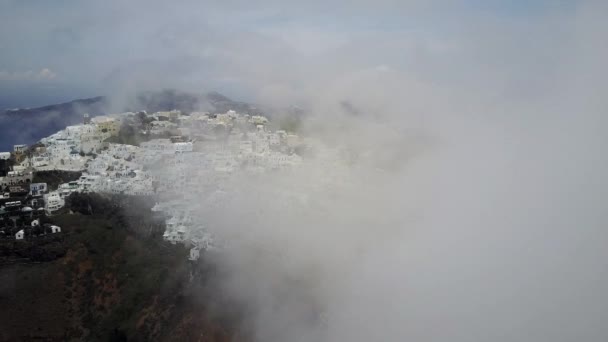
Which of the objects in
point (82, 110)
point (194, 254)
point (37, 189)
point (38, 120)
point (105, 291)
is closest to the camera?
point (105, 291)

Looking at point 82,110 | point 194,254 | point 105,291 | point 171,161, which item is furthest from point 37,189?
point 82,110

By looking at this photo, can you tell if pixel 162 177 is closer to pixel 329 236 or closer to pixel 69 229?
pixel 69 229

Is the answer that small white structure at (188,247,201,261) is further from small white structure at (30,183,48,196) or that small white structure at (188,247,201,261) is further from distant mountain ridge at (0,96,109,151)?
distant mountain ridge at (0,96,109,151)

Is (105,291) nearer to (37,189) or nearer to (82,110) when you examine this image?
(37,189)

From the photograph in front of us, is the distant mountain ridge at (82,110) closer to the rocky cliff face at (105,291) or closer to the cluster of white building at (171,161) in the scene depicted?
the cluster of white building at (171,161)

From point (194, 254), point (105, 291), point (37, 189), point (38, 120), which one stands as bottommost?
point (38, 120)

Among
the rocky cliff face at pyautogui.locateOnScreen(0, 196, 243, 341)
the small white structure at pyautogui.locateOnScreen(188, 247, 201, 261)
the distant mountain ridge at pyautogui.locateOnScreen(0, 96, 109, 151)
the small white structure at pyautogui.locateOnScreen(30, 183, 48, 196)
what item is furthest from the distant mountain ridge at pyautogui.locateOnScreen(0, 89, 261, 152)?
the small white structure at pyautogui.locateOnScreen(188, 247, 201, 261)
